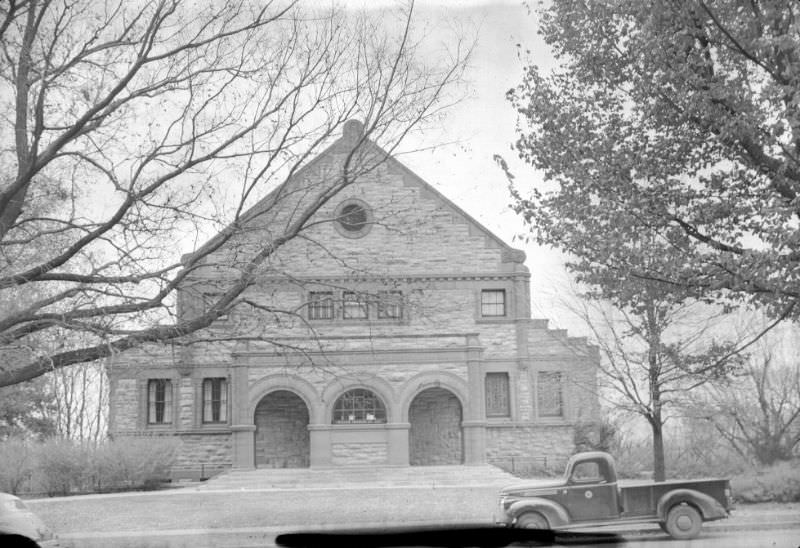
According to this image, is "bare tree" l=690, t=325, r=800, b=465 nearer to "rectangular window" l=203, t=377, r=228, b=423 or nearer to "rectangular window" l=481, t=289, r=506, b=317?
"rectangular window" l=481, t=289, r=506, b=317

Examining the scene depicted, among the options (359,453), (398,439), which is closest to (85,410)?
(359,453)

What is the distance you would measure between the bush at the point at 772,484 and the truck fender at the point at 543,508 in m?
4.11

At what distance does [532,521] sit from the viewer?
10867 mm

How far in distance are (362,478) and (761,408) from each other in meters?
12.8

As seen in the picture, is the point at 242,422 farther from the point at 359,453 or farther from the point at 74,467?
the point at 74,467

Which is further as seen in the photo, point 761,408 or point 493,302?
point 493,302

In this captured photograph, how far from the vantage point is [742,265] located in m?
10.4

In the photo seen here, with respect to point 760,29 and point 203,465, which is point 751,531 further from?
point 203,465

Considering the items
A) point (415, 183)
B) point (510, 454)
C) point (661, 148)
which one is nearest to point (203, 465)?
point (510, 454)

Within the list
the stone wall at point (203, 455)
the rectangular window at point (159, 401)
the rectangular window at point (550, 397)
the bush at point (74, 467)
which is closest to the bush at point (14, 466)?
the bush at point (74, 467)

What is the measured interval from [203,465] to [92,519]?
43.4 ft

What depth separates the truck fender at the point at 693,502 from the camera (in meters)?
11.1

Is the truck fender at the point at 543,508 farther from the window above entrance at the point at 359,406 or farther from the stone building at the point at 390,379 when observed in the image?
the window above entrance at the point at 359,406

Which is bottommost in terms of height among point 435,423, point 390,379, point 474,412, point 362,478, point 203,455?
point 362,478
